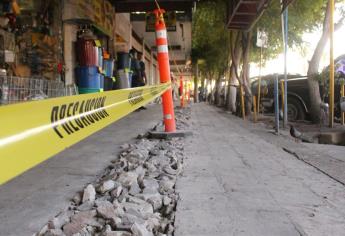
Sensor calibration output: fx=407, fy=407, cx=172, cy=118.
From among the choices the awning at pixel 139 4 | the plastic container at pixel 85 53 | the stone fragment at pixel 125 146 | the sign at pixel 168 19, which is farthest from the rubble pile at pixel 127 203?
the sign at pixel 168 19

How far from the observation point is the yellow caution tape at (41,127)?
133 centimetres

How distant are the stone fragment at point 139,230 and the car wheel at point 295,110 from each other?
1091 centimetres

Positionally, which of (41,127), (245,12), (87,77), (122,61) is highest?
(245,12)

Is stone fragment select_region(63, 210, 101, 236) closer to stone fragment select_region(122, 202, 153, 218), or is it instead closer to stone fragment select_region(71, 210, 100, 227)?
stone fragment select_region(71, 210, 100, 227)

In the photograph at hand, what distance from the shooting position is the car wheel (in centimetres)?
1253

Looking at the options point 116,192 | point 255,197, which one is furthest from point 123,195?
point 255,197

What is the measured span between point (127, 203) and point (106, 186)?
40 cm

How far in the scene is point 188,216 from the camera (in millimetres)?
2590

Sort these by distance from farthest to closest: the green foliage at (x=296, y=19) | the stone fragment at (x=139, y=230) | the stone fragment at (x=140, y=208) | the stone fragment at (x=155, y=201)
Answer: the green foliage at (x=296, y=19) → the stone fragment at (x=155, y=201) → the stone fragment at (x=140, y=208) → the stone fragment at (x=139, y=230)

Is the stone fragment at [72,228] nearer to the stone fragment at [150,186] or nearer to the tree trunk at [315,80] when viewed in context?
the stone fragment at [150,186]

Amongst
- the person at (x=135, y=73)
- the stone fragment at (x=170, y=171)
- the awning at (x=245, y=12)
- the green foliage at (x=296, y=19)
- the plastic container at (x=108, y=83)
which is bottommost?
the stone fragment at (x=170, y=171)

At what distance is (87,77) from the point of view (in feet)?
32.1

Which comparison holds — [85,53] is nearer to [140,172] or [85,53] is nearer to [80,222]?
[140,172]

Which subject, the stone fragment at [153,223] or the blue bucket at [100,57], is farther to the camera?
the blue bucket at [100,57]
